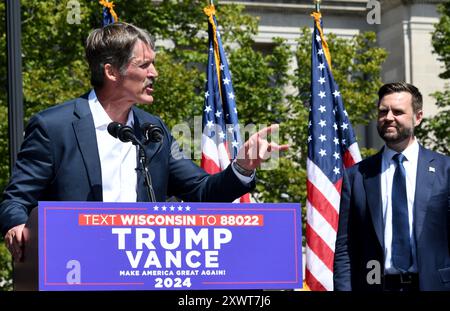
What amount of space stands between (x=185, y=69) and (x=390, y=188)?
75.1ft

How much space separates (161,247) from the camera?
522 cm

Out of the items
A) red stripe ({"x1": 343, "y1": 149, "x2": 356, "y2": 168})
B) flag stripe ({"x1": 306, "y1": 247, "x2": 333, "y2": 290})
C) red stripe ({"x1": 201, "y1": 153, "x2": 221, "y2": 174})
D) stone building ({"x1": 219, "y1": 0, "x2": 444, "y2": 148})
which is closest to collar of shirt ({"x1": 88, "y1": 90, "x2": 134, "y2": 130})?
red stripe ({"x1": 201, "y1": 153, "x2": 221, "y2": 174})

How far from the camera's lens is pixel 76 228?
5141mm

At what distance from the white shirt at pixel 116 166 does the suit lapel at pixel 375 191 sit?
222 centimetres

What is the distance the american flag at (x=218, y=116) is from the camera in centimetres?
1673

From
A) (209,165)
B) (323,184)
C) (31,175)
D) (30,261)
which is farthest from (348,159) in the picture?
(30,261)

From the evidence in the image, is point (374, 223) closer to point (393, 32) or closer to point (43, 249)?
point (43, 249)

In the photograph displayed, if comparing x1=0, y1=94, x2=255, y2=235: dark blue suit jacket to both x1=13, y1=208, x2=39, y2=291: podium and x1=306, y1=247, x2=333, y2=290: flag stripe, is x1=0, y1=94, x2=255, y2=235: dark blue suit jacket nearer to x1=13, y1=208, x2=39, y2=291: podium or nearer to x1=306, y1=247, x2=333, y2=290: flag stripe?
x1=13, y1=208, x2=39, y2=291: podium

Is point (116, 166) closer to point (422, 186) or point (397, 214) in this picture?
point (397, 214)

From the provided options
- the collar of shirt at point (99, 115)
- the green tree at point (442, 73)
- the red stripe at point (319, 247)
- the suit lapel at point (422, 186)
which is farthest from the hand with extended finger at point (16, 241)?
the green tree at point (442, 73)

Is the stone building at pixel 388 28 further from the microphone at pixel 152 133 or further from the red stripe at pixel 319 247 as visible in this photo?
the microphone at pixel 152 133

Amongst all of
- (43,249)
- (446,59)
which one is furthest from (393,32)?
(43,249)
